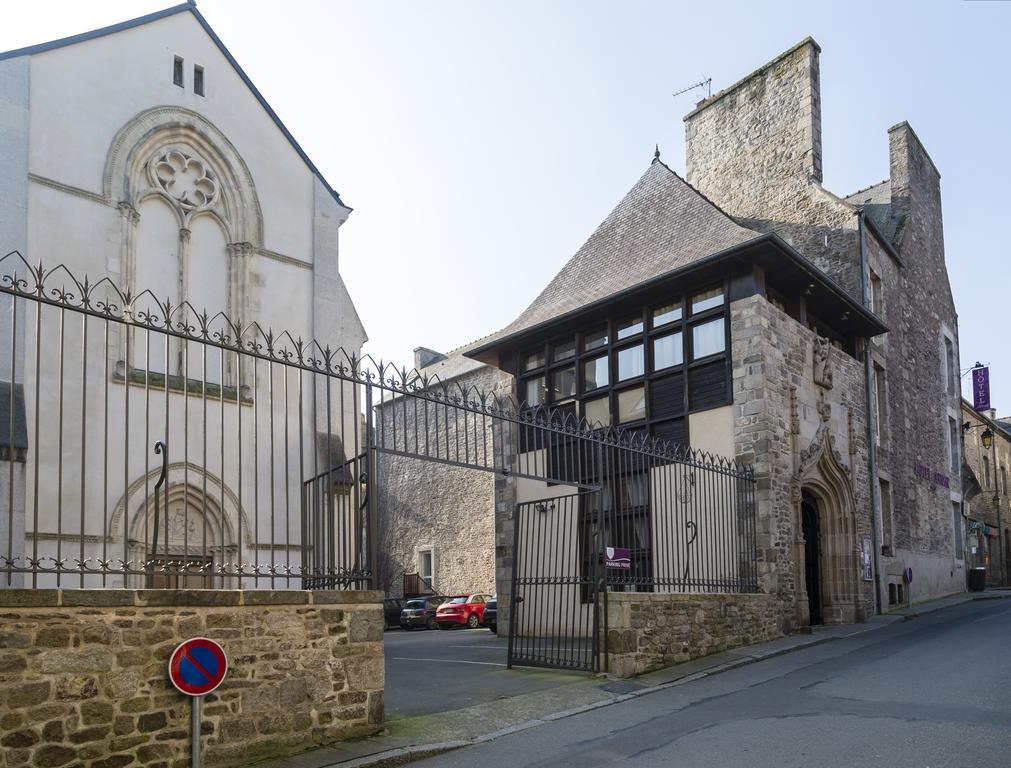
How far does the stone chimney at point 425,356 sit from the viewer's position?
36531 mm

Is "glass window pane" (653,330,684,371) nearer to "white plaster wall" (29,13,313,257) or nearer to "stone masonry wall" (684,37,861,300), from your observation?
"stone masonry wall" (684,37,861,300)

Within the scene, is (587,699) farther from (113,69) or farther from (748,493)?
(113,69)

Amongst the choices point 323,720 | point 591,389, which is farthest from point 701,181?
point 323,720

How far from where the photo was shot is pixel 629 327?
1595 cm

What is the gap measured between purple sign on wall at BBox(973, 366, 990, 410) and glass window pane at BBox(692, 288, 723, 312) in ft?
60.7

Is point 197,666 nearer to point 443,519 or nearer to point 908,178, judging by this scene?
point 908,178

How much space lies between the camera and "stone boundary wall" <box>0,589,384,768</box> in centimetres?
533

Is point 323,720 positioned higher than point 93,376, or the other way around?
point 93,376

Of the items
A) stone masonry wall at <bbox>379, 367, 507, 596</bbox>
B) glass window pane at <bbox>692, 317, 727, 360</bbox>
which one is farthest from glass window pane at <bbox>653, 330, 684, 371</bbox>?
stone masonry wall at <bbox>379, 367, 507, 596</bbox>

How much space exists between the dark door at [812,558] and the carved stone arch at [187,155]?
33.6 ft

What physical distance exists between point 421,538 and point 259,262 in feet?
59.3

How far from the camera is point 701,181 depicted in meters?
22.9

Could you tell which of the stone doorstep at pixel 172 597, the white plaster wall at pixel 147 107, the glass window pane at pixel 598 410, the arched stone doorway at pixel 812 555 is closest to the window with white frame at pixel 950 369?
the arched stone doorway at pixel 812 555

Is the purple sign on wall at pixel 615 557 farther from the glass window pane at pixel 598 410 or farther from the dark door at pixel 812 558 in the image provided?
the dark door at pixel 812 558
